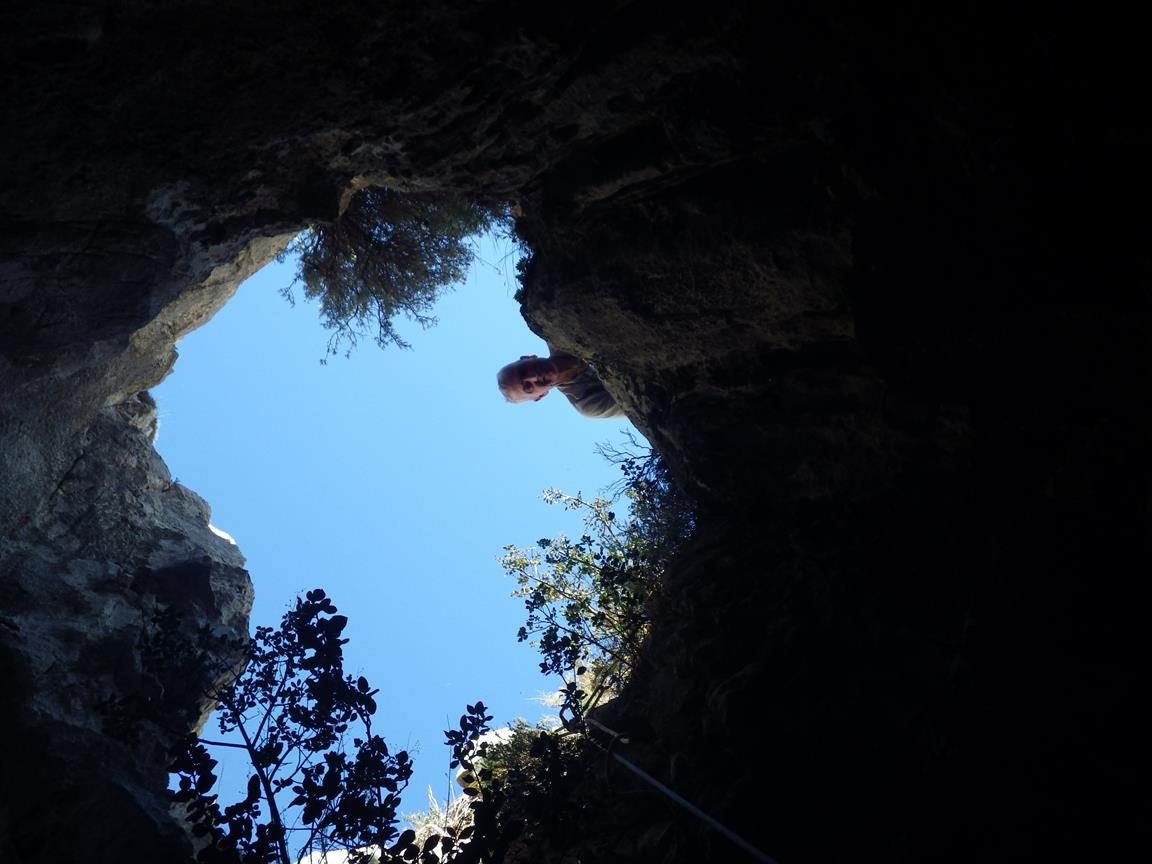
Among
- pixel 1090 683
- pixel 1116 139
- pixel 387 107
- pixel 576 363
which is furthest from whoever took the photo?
pixel 576 363

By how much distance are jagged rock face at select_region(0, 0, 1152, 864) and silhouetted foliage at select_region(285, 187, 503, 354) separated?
185 cm

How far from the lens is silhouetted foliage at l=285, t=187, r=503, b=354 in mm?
7422

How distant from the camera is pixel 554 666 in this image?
21.1 ft

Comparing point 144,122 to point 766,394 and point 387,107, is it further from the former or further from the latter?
point 766,394

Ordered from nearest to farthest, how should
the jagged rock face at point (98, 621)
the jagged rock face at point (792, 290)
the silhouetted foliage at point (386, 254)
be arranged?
the jagged rock face at point (792, 290) < the jagged rock face at point (98, 621) < the silhouetted foliage at point (386, 254)

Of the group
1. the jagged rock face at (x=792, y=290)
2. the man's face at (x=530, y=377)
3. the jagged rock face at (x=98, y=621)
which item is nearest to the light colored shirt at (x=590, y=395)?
the man's face at (x=530, y=377)

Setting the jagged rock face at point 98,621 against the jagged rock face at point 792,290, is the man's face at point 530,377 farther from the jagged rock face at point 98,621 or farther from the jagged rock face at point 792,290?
the jagged rock face at point 98,621

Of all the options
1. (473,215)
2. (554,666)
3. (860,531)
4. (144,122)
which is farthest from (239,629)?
(860,531)

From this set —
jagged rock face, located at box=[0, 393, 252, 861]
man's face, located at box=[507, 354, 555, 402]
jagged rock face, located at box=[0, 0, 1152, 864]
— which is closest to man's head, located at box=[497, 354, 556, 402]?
man's face, located at box=[507, 354, 555, 402]

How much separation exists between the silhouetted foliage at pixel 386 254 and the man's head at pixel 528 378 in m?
1.13

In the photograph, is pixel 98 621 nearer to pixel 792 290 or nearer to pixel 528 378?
pixel 528 378

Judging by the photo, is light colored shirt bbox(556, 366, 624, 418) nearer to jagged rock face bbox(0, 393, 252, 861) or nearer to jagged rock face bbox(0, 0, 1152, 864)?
jagged rock face bbox(0, 0, 1152, 864)

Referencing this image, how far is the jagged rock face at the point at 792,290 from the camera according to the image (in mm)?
3600

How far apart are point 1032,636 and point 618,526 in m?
4.76
